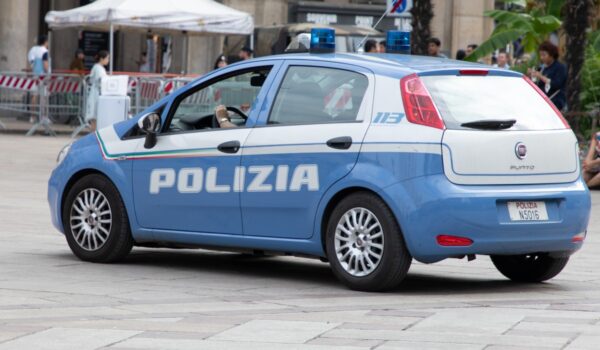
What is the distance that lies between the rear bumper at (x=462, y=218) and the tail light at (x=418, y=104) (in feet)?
1.20

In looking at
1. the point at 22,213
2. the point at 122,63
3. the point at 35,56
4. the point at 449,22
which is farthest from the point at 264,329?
the point at 449,22

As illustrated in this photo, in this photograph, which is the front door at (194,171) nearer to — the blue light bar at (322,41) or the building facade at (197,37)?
the blue light bar at (322,41)

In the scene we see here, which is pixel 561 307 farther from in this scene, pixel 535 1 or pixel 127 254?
pixel 535 1

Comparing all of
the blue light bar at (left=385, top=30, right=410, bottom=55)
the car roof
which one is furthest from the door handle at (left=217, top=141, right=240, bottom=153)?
the blue light bar at (left=385, top=30, right=410, bottom=55)

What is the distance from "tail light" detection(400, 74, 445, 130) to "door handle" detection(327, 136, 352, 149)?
40 cm

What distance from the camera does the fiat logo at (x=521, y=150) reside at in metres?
9.16

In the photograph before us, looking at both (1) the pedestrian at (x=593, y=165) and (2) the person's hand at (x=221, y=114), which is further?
(1) the pedestrian at (x=593, y=165)

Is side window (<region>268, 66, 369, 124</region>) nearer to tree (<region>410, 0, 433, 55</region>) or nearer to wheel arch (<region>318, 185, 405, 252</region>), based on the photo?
wheel arch (<region>318, 185, 405, 252</region>)

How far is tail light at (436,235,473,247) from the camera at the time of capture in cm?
892

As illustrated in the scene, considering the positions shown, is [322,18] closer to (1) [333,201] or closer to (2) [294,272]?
(2) [294,272]

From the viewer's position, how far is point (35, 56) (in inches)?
1243

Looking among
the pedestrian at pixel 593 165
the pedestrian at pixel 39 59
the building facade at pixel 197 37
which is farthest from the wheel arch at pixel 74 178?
the building facade at pixel 197 37

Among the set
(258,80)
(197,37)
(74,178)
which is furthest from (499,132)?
(197,37)

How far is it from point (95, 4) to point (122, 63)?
1208 centimetres
